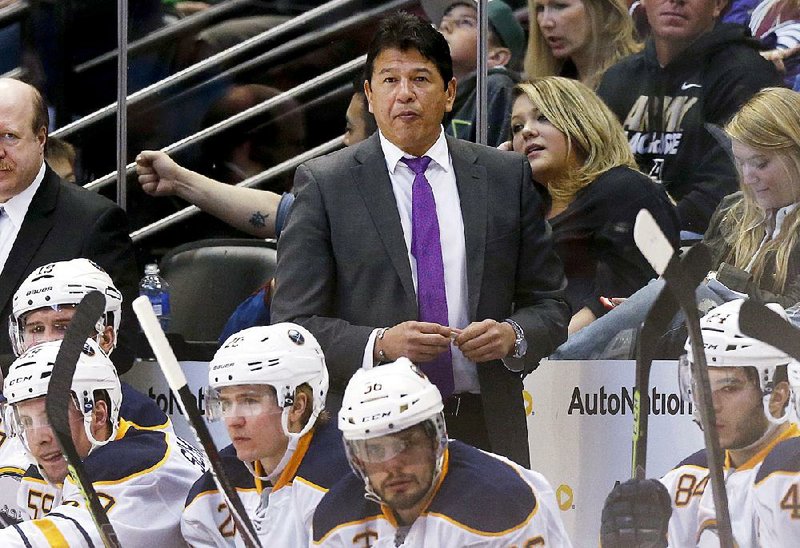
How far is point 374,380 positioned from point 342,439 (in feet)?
0.62

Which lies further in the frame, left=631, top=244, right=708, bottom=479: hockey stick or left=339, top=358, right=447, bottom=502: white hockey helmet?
left=631, top=244, right=708, bottom=479: hockey stick

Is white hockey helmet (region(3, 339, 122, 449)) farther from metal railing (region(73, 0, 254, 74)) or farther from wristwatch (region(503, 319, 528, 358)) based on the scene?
wristwatch (region(503, 319, 528, 358))

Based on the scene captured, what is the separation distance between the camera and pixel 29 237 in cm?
407

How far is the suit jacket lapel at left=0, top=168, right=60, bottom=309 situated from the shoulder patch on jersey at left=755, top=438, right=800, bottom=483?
1902 millimetres

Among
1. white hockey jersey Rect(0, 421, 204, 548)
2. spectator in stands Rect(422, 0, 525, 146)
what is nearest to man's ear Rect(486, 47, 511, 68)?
spectator in stands Rect(422, 0, 525, 146)

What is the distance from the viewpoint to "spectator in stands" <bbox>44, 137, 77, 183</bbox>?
4305 millimetres

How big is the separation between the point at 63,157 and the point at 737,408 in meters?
2.00

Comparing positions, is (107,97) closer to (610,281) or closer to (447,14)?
(447,14)

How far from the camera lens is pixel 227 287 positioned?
4.13 meters

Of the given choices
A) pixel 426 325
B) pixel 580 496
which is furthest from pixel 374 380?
pixel 580 496

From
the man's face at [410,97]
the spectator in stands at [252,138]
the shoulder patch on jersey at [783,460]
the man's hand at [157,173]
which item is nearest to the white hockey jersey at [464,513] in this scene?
the shoulder patch on jersey at [783,460]

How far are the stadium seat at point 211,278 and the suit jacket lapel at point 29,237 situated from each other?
1.09 ft

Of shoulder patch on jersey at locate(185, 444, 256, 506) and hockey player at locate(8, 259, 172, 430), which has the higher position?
hockey player at locate(8, 259, 172, 430)

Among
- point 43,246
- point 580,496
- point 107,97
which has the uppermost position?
point 107,97
